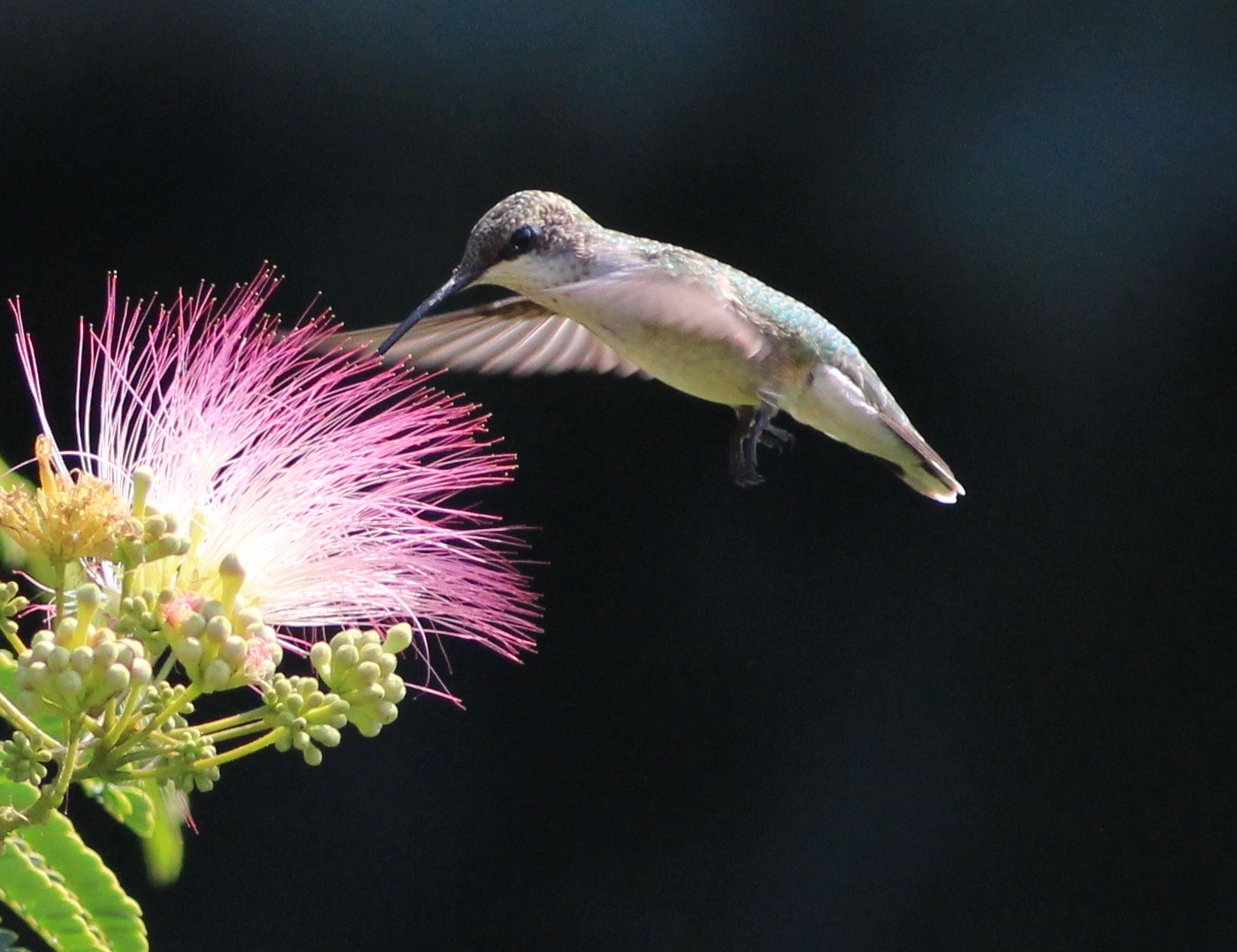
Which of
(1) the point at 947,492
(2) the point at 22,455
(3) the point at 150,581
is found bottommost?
(2) the point at 22,455

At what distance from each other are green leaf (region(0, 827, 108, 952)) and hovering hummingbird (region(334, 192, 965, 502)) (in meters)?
0.48

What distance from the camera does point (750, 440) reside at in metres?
1.56

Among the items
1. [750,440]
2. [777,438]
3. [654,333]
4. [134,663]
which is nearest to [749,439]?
[750,440]

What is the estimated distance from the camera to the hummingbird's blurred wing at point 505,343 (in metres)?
1.41

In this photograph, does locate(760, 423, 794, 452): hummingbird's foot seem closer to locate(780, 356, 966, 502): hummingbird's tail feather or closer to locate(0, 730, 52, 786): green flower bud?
locate(780, 356, 966, 502): hummingbird's tail feather

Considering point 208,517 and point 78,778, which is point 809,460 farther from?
point 78,778

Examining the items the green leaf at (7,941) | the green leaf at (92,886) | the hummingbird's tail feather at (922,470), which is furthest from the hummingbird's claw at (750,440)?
the green leaf at (7,941)

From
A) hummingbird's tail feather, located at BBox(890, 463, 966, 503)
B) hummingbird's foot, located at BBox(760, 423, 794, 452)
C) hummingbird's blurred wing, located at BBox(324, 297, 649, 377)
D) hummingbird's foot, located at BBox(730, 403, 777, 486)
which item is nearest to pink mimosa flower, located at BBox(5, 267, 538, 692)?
hummingbird's blurred wing, located at BBox(324, 297, 649, 377)

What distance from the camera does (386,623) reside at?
1109 millimetres

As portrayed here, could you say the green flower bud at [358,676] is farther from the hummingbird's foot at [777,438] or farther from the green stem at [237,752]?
the hummingbird's foot at [777,438]

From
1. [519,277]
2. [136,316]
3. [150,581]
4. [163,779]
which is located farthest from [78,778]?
[519,277]

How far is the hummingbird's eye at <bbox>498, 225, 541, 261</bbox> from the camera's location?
126cm

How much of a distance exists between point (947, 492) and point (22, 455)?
4.94ft

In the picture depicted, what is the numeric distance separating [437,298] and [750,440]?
48 centimetres
